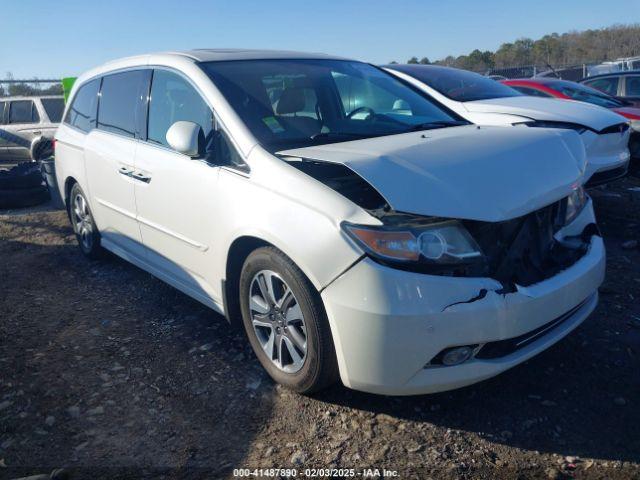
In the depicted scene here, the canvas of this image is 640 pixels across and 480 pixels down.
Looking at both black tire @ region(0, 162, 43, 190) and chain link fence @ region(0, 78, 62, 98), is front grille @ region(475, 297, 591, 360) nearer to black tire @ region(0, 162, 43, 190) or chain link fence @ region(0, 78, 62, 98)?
black tire @ region(0, 162, 43, 190)

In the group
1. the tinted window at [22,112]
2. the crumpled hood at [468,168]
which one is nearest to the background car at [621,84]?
the crumpled hood at [468,168]

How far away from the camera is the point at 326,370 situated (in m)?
2.64

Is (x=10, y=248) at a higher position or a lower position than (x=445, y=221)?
lower

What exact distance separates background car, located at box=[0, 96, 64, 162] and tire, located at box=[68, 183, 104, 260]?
6.67m

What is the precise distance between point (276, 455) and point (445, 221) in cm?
132

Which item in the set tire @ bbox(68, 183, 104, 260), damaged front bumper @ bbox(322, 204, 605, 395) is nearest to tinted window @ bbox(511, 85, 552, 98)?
tire @ bbox(68, 183, 104, 260)

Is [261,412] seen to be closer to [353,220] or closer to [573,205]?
[353,220]

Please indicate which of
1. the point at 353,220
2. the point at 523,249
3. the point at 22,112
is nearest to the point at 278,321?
the point at 353,220

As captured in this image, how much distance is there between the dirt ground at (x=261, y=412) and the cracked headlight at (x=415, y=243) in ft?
2.79

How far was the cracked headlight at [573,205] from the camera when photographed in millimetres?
3149

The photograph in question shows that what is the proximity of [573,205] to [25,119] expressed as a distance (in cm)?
1170

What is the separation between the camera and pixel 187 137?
3150 millimetres

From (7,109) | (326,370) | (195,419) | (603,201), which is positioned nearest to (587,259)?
(326,370)

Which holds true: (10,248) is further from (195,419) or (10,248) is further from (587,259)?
(587,259)
